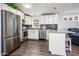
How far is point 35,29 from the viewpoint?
268 inches

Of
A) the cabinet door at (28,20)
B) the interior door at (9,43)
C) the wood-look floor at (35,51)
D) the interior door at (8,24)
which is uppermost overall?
the cabinet door at (28,20)

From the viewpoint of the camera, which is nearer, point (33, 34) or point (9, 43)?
point (9, 43)

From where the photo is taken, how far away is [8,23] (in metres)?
3.22

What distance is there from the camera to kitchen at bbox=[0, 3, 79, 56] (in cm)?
321

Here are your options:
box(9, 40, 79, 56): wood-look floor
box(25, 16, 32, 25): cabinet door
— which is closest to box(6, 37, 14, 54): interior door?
box(9, 40, 79, 56): wood-look floor

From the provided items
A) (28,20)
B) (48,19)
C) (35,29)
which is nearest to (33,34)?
(35,29)

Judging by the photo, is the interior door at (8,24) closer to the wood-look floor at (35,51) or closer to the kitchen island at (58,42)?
the wood-look floor at (35,51)

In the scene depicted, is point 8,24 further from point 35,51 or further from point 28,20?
point 28,20

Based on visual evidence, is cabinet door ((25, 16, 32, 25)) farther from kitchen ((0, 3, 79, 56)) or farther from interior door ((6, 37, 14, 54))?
interior door ((6, 37, 14, 54))

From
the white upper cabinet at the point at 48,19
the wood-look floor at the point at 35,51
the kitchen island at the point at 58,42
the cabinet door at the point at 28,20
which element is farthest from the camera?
the white upper cabinet at the point at 48,19

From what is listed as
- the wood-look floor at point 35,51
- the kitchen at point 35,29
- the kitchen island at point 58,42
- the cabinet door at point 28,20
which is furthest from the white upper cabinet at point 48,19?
the kitchen island at point 58,42

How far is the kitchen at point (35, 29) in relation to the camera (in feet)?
10.5

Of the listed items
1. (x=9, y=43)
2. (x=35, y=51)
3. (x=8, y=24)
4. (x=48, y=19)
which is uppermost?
(x=48, y=19)

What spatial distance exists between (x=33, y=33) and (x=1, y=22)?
3.80 metres
